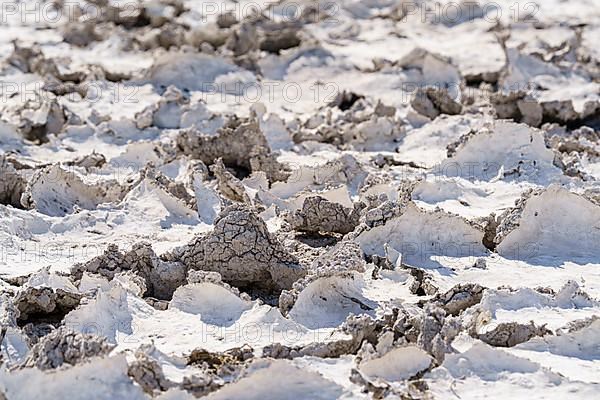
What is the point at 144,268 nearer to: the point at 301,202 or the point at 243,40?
the point at 301,202

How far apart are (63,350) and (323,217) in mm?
1165

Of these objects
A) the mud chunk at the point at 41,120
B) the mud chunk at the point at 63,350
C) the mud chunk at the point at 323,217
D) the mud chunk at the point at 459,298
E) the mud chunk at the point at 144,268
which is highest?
the mud chunk at the point at 63,350

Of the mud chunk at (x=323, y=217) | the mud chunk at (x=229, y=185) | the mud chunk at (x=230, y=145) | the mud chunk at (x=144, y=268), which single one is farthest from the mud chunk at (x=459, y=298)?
the mud chunk at (x=230, y=145)

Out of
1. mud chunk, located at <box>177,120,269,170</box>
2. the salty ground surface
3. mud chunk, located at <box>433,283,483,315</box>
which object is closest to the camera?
the salty ground surface

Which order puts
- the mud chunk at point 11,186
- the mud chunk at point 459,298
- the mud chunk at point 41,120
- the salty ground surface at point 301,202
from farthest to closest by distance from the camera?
the mud chunk at point 41,120 → the mud chunk at point 11,186 → the mud chunk at point 459,298 → the salty ground surface at point 301,202

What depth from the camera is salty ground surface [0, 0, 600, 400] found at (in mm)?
2502

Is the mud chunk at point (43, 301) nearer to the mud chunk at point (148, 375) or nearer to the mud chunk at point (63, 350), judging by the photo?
the mud chunk at point (63, 350)

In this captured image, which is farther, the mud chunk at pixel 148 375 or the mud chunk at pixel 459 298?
the mud chunk at pixel 459 298

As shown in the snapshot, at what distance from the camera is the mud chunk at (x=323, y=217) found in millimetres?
3377

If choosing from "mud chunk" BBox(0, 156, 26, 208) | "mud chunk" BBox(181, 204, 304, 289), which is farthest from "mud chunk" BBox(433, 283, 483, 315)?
"mud chunk" BBox(0, 156, 26, 208)

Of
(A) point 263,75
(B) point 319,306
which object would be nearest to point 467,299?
(B) point 319,306

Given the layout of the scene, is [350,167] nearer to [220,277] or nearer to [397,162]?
[397,162]

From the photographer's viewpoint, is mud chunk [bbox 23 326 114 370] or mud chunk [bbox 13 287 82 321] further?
mud chunk [bbox 13 287 82 321]

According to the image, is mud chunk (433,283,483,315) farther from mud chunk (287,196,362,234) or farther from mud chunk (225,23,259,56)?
mud chunk (225,23,259,56)
